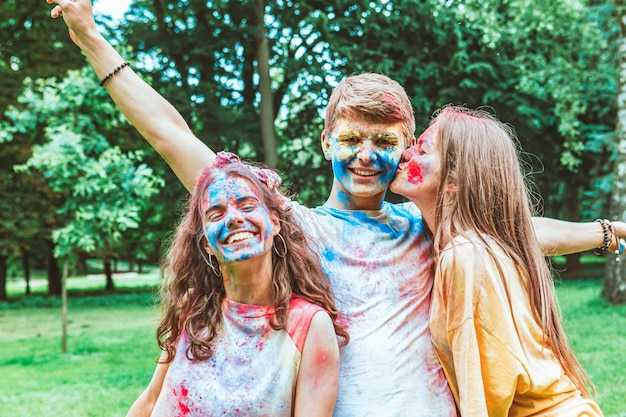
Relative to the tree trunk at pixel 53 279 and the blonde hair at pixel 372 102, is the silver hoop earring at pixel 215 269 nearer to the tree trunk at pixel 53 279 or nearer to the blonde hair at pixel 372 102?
the blonde hair at pixel 372 102

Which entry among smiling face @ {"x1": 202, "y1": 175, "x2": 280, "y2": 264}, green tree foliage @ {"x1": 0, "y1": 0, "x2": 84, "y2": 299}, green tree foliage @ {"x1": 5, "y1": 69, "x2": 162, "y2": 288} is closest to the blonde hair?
smiling face @ {"x1": 202, "y1": 175, "x2": 280, "y2": 264}

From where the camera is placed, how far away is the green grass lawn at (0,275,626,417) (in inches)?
302

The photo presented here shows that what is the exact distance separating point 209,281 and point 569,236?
1585 millimetres

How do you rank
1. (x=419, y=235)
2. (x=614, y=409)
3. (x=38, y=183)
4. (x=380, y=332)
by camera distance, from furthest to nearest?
(x=38, y=183) < (x=614, y=409) < (x=419, y=235) < (x=380, y=332)

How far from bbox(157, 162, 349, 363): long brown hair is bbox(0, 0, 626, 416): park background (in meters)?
6.58

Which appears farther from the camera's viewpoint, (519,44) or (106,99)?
(519,44)

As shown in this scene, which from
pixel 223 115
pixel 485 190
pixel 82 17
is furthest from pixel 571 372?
pixel 223 115

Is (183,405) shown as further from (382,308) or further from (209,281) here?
(382,308)

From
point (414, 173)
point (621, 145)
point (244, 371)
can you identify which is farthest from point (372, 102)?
point (621, 145)

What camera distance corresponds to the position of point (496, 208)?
2.54m

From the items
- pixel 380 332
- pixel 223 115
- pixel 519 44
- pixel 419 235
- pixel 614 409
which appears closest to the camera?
pixel 380 332

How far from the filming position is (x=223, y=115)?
12.9 metres

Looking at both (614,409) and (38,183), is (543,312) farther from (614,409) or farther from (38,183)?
(38,183)

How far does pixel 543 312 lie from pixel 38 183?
15.3 metres
